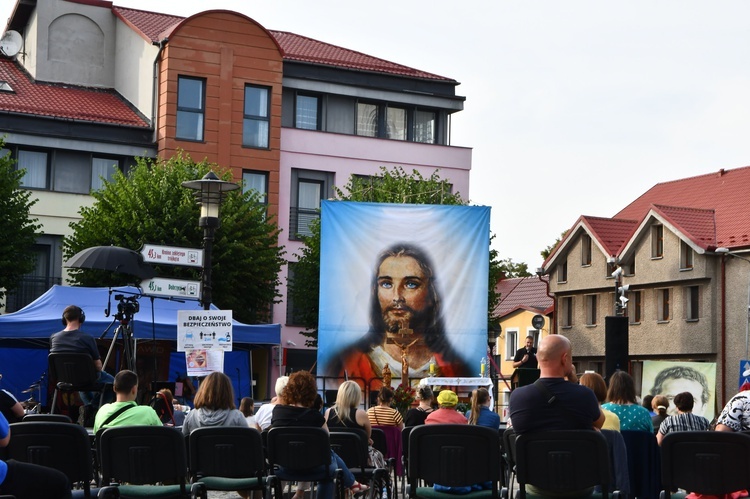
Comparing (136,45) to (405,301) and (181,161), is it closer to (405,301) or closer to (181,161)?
(181,161)

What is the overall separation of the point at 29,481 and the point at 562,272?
55460 millimetres

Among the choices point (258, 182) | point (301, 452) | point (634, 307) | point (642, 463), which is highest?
point (258, 182)

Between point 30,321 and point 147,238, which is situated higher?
point 147,238

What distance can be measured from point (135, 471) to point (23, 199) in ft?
97.5

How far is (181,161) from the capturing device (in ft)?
136

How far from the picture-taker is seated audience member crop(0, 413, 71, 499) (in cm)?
783

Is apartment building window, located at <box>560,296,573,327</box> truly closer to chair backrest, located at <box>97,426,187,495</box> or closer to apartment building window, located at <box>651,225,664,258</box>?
apartment building window, located at <box>651,225,664,258</box>

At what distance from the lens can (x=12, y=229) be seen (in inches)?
1501

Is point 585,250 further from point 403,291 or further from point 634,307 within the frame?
point 403,291

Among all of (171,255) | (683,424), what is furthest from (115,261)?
(683,424)

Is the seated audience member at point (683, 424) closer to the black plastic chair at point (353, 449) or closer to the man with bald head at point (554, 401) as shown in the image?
the black plastic chair at point (353, 449)

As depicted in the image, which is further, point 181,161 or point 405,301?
point 181,161

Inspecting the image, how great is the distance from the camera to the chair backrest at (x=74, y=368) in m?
14.5

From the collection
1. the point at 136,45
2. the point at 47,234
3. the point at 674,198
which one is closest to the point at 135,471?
the point at 47,234
